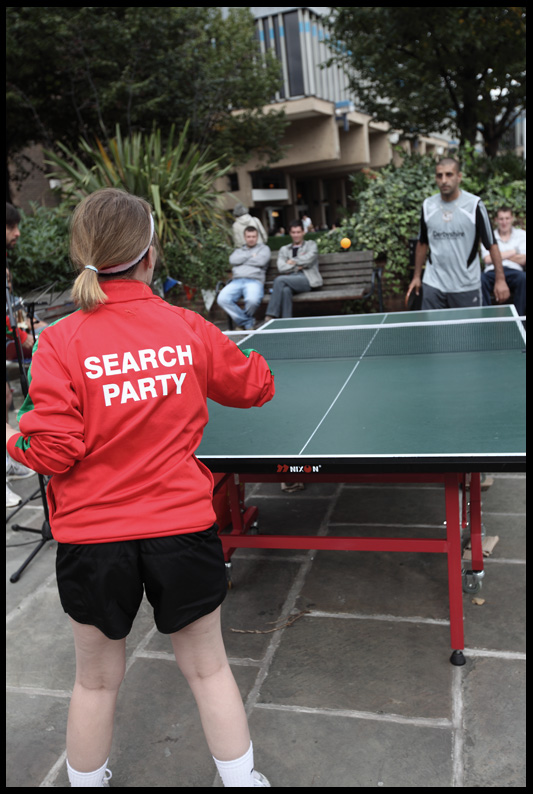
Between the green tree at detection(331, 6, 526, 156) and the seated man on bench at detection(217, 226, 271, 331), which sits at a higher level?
the green tree at detection(331, 6, 526, 156)

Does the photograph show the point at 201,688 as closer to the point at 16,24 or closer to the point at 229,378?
the point at 229,378

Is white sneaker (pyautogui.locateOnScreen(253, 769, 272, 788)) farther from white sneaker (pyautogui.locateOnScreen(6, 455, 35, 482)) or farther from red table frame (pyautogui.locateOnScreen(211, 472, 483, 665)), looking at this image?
white sneaker (pyautogui.locateOnScreen(6, 455, 35, 482))

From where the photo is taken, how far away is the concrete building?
26641mm

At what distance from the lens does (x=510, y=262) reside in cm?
806

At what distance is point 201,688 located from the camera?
1901 millimetres

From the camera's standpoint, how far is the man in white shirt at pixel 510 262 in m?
7.99

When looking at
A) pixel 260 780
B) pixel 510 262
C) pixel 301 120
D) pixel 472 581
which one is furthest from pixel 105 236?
pixel 301 120

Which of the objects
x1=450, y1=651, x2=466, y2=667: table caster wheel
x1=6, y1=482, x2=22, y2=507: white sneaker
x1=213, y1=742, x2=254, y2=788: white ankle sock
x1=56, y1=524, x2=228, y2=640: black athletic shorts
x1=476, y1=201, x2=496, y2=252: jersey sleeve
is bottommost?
x1=450, y1=651, x2=466, y2=667: table caster wheel

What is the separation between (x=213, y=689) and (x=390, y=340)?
3.06 m

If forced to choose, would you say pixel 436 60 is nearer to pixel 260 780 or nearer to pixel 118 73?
pixel 118 73

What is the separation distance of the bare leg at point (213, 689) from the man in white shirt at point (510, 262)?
694 centimetres

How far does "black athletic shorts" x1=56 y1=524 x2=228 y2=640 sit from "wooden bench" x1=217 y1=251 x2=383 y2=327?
7138 millimetres

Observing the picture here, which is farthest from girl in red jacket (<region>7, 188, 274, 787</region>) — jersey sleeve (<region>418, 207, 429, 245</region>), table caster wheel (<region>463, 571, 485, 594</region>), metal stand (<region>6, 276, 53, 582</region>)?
jersey sleeve (<region>418, 207, 429, 245</region>)

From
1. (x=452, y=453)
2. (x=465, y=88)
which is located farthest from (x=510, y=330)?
(x=465, y=88)
